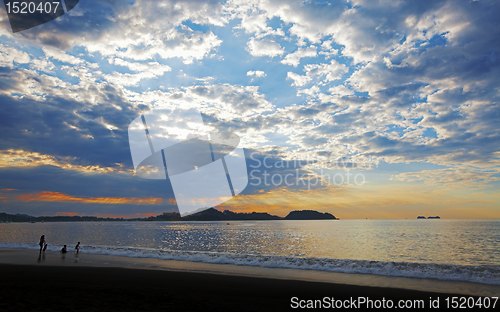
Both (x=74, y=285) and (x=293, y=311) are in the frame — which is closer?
(x=293, y=311)

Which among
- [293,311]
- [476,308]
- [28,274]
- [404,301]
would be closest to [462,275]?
[476,308]

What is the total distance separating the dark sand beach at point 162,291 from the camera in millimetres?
9562

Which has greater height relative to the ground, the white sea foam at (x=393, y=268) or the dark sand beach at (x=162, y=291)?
the dark sand beach at (x=162, y=291)

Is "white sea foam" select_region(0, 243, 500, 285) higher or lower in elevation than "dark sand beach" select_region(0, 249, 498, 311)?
lower

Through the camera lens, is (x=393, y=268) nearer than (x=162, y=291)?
No

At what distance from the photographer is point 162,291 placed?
12.1 meters

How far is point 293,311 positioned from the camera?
32.5 ft

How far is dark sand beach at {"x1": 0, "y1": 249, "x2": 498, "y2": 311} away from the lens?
956 cm

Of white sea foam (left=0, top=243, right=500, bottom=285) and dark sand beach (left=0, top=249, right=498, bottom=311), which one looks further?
white sea foam (left=0, top=243, right=500, bottom=285)

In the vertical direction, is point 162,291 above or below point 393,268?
above

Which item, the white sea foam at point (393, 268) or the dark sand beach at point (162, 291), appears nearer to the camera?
the dark sand beach at point (162, 291)

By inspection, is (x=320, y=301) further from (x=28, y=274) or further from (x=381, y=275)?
(x=28, y=274)

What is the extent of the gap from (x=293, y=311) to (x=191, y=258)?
18.5 meters

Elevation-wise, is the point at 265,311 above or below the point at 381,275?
above
